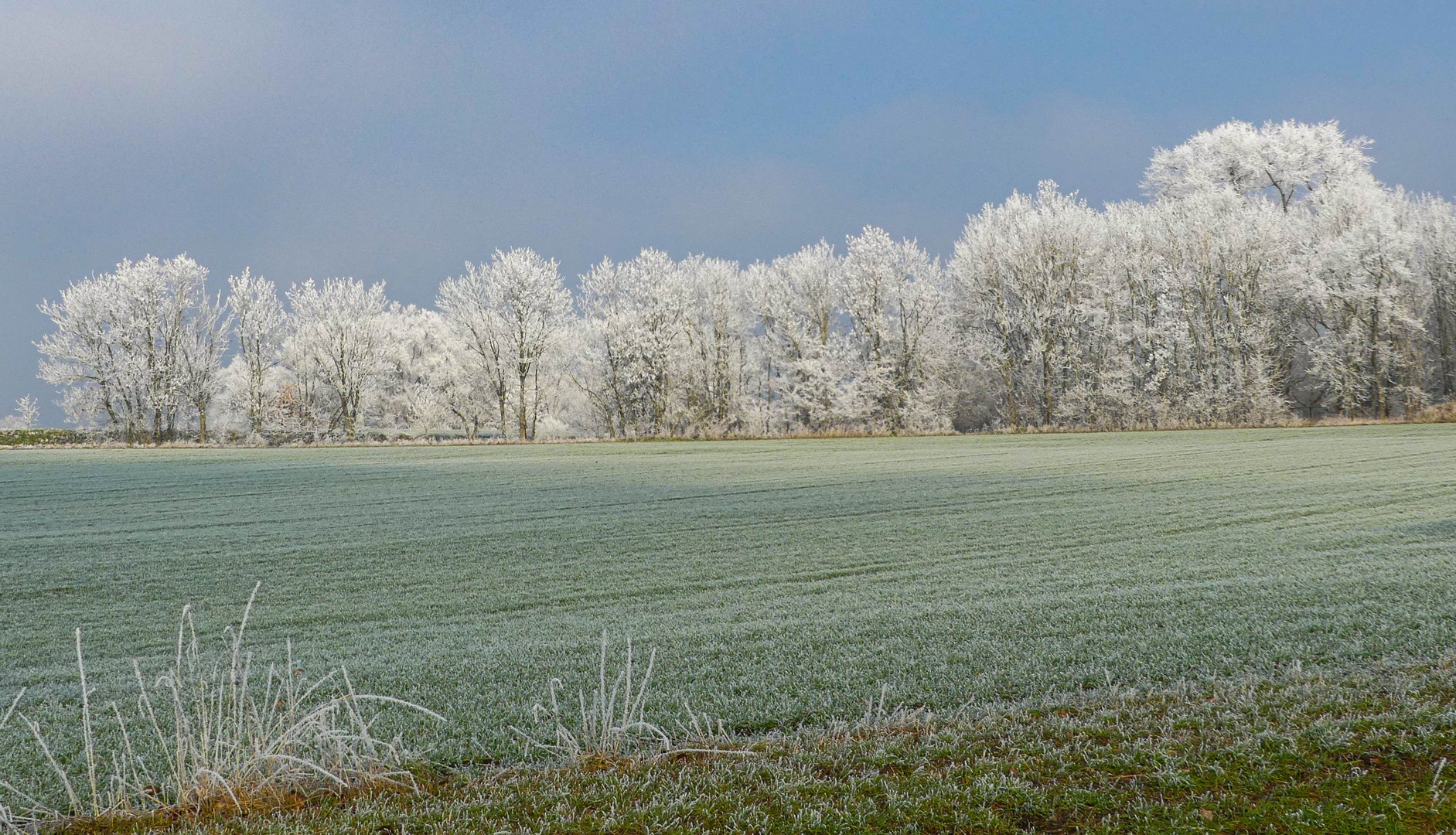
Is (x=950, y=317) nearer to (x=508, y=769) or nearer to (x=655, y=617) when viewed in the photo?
(x=655, y=617)

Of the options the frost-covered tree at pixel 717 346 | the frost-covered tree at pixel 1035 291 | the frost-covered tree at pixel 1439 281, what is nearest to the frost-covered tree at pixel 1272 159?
the frost-covered tree at pixel 1439 281

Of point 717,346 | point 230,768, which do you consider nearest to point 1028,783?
point 230,768

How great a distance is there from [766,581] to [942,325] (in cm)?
3611

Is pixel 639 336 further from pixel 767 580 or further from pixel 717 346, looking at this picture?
pixel 767 580

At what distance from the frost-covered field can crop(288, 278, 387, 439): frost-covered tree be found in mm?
28353

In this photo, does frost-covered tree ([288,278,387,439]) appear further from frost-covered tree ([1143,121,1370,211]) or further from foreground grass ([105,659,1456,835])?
foreground grass ([105,659,1456,835])

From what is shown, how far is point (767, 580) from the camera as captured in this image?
8.05m

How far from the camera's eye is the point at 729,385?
4500 cm

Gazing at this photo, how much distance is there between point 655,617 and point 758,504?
25.5 feet

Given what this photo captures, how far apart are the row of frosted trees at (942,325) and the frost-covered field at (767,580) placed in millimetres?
21687

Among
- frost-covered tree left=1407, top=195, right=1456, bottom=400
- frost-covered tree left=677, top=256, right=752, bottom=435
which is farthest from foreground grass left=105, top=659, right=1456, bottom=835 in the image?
frost-covered tree left=1407, top=195, right=1456, bottom=400

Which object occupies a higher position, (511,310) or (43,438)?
(511,310)

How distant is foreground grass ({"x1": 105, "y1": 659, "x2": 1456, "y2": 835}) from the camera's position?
229 cm

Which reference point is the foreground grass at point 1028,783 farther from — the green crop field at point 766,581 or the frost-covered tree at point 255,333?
the frost-covered tree at point 255,333
